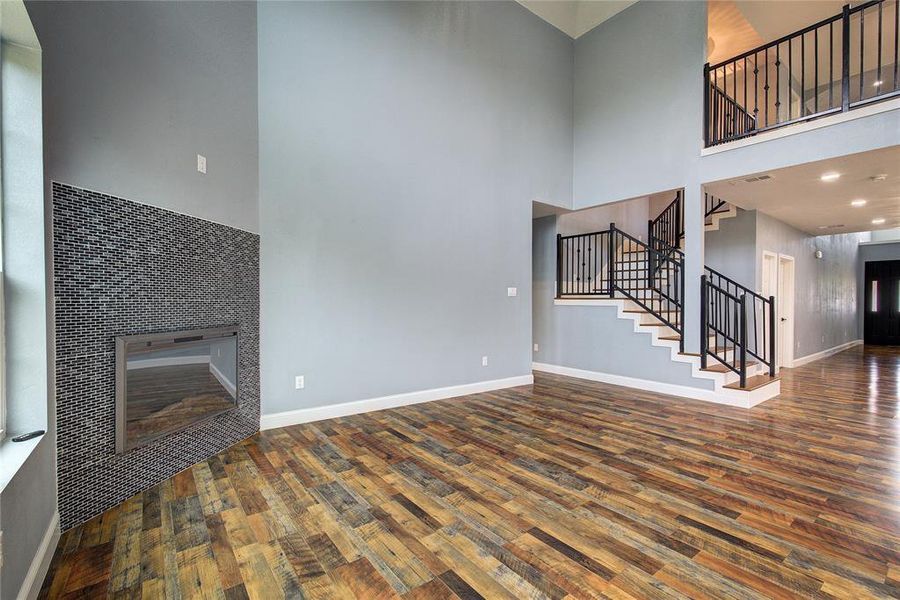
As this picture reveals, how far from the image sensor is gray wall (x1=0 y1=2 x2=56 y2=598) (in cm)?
158

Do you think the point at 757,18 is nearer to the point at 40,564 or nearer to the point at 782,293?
the point at 782,293

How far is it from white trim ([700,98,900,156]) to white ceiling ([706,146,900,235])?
0.33 meters

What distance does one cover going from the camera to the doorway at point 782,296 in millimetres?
6301

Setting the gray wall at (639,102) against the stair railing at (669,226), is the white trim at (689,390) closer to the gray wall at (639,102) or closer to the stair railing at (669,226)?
the stair railing at (669,226)

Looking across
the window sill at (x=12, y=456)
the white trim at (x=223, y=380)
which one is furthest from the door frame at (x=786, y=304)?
the window sill at (x=12, y=456)

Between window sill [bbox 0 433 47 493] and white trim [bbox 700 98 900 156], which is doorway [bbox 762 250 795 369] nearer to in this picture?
white trim [bbox 700 98 900 156]

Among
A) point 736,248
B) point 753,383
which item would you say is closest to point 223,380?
point 753,383

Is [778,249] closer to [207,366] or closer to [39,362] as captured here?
[207,366]

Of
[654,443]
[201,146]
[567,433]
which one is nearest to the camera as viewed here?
[201,146]

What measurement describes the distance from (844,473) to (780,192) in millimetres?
3695

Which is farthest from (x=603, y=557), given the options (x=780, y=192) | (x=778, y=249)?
(x=778, y=249)

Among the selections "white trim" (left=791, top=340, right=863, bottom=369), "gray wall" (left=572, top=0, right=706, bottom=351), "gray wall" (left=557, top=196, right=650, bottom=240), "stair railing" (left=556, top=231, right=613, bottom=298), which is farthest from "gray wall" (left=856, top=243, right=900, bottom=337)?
"gray wall" (left=572, top=0, right=706, bottom=351)

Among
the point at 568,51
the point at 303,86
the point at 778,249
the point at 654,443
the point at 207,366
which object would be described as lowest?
the point at 654,443

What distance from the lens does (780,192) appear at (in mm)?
4781
